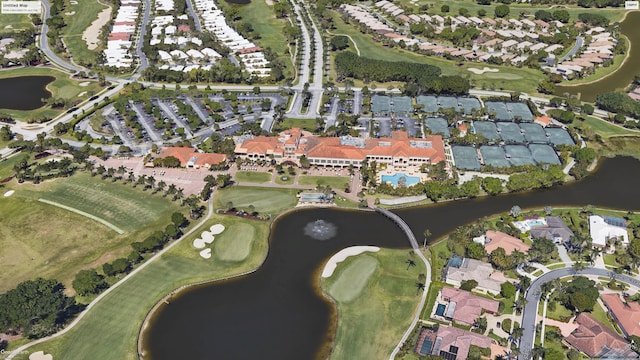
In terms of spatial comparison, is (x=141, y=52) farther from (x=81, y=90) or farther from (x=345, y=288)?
(x=345, y=288)

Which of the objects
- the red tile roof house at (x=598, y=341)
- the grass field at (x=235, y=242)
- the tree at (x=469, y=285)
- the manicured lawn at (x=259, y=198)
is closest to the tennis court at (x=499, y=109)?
the manicured lawn at (x=259, y=198)

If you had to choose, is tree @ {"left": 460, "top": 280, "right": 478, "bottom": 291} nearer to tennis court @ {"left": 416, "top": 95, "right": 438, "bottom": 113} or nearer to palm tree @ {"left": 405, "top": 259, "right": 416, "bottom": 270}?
palm tree @ {"left": 405, "top": 259, "right": 416, "bottom": 270}

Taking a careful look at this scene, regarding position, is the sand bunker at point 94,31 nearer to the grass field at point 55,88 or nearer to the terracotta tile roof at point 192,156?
the grass field at point 55,88

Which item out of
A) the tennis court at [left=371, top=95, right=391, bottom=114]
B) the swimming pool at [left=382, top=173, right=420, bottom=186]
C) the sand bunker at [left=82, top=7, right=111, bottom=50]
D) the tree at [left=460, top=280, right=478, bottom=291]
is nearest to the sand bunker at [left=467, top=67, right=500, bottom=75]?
the tennis court at [left=371, top=95, right=391, bottom=114]

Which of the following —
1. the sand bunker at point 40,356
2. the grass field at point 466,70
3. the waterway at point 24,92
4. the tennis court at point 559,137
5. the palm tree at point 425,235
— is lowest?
the waterway at point 24,92

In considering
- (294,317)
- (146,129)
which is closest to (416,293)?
(294,317)

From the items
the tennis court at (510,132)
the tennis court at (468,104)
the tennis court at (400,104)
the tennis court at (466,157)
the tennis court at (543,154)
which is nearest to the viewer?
the tennis court at (466,157)
